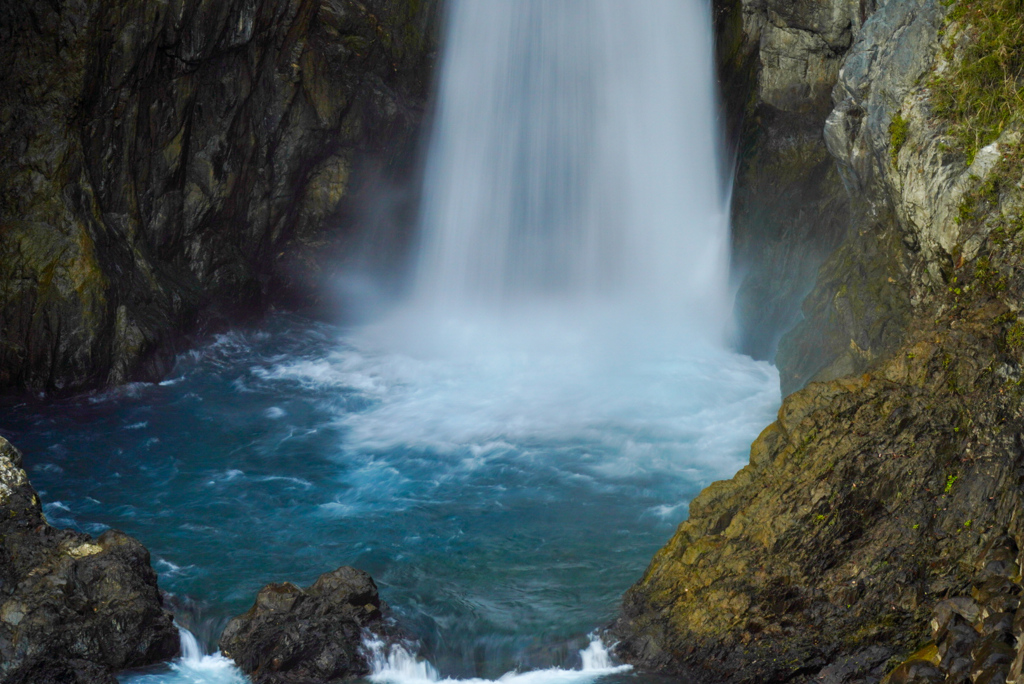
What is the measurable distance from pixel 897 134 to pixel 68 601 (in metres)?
10.1

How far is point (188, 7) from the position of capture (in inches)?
623

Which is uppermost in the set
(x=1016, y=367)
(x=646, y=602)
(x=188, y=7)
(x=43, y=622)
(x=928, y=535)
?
(x=188, y=7)

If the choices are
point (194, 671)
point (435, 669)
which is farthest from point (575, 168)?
point (194, 671)

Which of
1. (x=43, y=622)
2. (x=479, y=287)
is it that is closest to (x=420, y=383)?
(x=479, y=287)

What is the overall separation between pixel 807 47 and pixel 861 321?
273 inches

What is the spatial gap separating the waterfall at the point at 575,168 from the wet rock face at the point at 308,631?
12.3m

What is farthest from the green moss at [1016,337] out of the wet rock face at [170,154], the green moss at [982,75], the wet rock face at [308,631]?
the wet rock face at [170,154]

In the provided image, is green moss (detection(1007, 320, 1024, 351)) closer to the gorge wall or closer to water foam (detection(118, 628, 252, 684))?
the gorge wall

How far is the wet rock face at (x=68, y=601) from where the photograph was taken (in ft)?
25.4

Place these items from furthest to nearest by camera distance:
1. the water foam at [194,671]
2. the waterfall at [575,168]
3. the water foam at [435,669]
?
the waterfall at [575,168]
the water foam at [435,669]
the water foam at [194,671]

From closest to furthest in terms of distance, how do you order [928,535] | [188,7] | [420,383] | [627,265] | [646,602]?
[928,535] → [646,602] → [188,7] → [420,383] → [627,265]

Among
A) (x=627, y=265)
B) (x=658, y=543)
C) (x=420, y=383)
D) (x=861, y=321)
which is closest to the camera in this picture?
(x=658, y=543)

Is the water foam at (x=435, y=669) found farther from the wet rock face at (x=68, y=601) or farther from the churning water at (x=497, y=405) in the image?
the wet rock face at (x=68, y=601)

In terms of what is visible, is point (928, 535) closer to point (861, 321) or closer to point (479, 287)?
point (861, 321)
